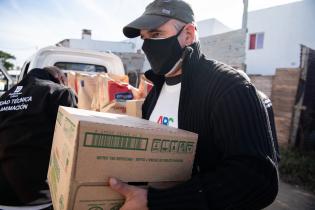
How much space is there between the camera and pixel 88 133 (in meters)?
1.20

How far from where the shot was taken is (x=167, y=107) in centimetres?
183

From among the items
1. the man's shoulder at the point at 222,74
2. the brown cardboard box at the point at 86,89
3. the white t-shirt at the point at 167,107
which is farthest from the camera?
the brown cardboard box at the point at 86,89

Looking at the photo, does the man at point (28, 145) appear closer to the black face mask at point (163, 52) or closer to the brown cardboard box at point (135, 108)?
the brown cardboard box at point (135, 108)

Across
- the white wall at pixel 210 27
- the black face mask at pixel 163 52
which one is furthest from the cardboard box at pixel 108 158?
the white wall at pixel 210 27

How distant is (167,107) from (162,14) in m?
0.51

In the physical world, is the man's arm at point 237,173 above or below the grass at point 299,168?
above

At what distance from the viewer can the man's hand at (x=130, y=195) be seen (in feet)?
4.06

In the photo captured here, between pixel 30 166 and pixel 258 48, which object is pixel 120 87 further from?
pixel 258 48

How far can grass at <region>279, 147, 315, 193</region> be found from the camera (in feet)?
18.2

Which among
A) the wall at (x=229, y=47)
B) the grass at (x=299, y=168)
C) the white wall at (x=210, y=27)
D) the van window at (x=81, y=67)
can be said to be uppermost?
the white wall at (x=210, y=27)

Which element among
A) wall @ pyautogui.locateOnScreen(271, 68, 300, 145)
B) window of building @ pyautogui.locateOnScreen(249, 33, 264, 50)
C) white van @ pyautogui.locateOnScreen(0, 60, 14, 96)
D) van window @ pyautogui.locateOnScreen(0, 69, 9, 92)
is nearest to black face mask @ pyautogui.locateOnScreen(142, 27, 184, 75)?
van window @ pyautogui.locateOnScreen(0, 69, 9, 92)

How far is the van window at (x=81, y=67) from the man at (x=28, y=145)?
2.59 m

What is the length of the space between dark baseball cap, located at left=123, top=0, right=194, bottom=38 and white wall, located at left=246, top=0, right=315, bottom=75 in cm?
1648

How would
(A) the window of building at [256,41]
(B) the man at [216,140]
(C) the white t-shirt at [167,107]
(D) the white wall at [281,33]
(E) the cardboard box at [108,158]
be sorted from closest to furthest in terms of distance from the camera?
(E) the cardboard box at [108,158]
(B) the man at [216,140]
(C) the white t-shirt at [167,107]
(D) the white wall at [281,33]
(A) the window of building at [256,41]
